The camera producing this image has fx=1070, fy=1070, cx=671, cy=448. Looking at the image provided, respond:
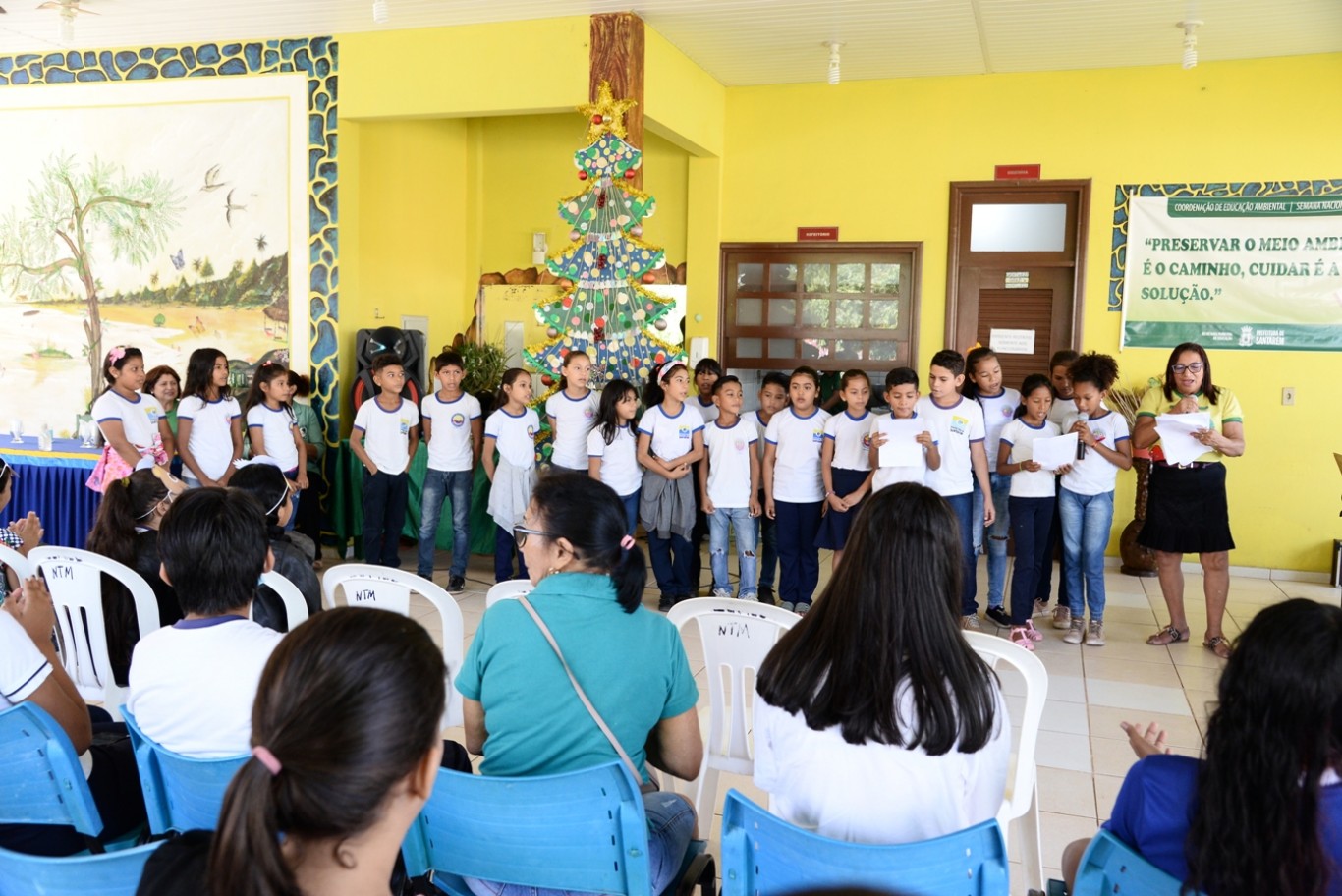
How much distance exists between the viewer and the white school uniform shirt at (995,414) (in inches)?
222

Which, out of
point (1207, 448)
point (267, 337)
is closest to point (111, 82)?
point (267, 337)

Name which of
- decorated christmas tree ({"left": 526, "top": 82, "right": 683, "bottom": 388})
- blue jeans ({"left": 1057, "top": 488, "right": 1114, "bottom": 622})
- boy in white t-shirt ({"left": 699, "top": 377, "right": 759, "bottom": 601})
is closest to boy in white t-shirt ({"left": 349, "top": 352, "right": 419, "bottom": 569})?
decorated christmas tree ({"left": 526, "top": 82, "right": 683, "bottom": 388})

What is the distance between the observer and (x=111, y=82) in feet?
24.2

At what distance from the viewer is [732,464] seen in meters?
5.72

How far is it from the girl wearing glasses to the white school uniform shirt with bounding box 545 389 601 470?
9.40 ft

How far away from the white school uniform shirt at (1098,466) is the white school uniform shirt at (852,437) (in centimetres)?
100

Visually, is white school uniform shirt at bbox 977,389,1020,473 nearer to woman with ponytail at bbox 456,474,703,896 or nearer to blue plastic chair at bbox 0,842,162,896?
woman with ponytail at bbox 456,474,703,896

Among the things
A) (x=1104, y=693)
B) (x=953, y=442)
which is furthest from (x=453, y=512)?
(x=1104, y=693)

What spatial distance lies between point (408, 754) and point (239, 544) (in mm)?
1129

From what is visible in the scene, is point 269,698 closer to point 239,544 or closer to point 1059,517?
point 239,544

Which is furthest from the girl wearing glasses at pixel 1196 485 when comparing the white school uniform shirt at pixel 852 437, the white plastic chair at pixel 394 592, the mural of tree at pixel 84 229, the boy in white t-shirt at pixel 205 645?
the mural of tree at pixel 84 229

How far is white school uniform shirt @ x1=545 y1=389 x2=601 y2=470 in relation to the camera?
599cm

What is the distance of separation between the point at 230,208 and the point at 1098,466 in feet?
18.6

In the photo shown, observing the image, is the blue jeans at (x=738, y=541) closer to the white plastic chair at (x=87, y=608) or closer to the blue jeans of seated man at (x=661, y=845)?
the white plastic chair at (x=87, y=608)
